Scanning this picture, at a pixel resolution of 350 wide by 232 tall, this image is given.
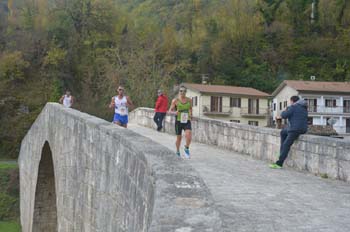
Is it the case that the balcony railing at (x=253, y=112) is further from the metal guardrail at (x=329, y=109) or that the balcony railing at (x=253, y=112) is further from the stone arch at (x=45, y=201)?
the stone arch at (x=45, y=201)

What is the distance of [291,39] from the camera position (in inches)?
2165

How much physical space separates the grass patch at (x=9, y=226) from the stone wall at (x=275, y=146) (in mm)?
11445

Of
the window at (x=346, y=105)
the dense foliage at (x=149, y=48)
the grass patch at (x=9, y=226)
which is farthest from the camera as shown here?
the window at (x=346, y=105)

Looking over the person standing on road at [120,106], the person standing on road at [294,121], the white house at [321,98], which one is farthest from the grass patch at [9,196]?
the white house at [321,98]

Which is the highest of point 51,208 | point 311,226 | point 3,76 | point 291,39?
point 291,39

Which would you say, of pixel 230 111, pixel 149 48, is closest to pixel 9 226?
pixel 149 48

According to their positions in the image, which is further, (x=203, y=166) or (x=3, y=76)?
(x=3, y=76)

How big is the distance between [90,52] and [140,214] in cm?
3982

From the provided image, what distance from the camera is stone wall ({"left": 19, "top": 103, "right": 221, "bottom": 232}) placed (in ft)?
9.93

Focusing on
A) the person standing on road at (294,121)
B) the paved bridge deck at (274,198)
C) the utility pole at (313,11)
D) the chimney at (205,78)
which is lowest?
the paved bridge deck at (274,198)

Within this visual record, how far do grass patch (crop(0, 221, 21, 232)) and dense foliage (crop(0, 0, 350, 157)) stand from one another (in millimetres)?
11514

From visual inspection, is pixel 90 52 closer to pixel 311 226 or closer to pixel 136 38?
pixel 136 38

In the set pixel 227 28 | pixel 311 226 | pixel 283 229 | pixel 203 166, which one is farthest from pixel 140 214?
pixel 227 28

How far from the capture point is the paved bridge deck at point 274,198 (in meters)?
4.61
